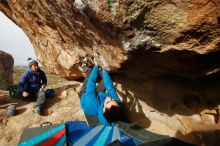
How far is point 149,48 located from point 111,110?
2.56 m

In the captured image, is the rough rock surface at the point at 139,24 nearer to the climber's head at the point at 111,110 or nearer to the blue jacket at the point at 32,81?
the climber's head at the point at 111,110

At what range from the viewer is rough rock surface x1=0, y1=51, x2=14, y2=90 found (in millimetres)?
28497

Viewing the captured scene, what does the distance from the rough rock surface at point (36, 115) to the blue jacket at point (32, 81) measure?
2.05 feet

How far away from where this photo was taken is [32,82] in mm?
10961

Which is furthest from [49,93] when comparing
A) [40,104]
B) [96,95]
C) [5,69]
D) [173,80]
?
[5,69]

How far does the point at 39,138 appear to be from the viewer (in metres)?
6.89

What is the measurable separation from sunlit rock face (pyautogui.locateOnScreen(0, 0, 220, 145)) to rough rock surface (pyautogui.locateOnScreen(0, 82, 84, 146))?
1.04 metres

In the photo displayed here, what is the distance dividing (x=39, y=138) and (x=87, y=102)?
2.04 metres

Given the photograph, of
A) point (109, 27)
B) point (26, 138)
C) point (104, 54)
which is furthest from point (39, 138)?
point (109, 27)

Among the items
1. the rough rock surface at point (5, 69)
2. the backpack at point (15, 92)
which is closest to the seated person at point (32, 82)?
the backpack at point (15, 92)

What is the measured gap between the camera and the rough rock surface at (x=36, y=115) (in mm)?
9203

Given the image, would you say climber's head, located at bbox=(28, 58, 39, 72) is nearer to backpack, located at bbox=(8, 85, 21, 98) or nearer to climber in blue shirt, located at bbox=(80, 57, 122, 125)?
backpack, located at bbox=(8, 85, 21, 98)

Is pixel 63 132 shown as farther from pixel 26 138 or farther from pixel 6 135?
pixel 6 135

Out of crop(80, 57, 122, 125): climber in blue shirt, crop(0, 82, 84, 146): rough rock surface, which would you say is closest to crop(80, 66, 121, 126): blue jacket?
crop(80, 57, 122, 125): climber in blue shirt
